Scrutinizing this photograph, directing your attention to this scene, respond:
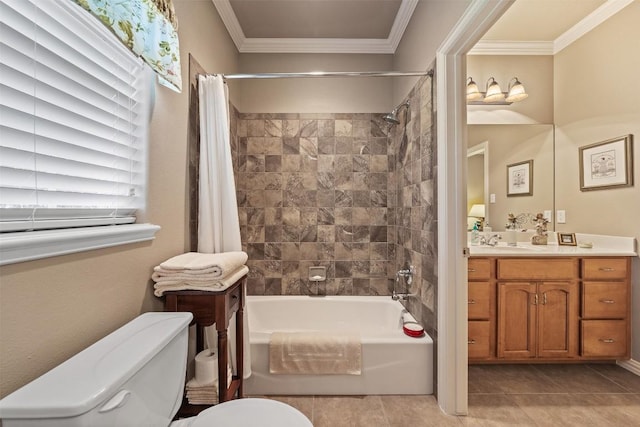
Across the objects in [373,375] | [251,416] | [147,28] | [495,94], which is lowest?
[373,375]

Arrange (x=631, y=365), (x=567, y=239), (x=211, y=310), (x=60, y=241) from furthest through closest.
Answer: (x=567, y=239) → (x=631, y=365) → (x=211, y=310) → (x=60, y=241)

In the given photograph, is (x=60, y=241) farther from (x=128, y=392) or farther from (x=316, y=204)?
(x=316, y=204)

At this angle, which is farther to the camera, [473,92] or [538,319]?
[473,92]

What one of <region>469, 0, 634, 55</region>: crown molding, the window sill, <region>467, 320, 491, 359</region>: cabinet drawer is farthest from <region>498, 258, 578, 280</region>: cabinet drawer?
the window sill

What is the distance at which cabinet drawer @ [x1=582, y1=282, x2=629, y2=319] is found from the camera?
219 cm

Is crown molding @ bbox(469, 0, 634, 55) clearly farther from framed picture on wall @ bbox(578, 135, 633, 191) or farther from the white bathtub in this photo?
the white bathtub

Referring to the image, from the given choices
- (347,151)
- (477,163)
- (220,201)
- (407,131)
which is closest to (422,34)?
(407,131)

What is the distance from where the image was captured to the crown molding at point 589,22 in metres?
2.27

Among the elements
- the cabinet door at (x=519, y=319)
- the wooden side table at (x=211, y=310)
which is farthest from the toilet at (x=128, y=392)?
the cabinet door at (x=519, y=319)

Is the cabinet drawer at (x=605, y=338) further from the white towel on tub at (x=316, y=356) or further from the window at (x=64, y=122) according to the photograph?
the window at (x=64, y=122)

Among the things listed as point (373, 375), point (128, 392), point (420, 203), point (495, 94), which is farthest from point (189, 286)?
point (495, 94)

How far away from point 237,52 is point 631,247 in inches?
140

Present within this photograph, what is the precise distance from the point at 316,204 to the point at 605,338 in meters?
2.44

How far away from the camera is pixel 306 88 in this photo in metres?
2.85
